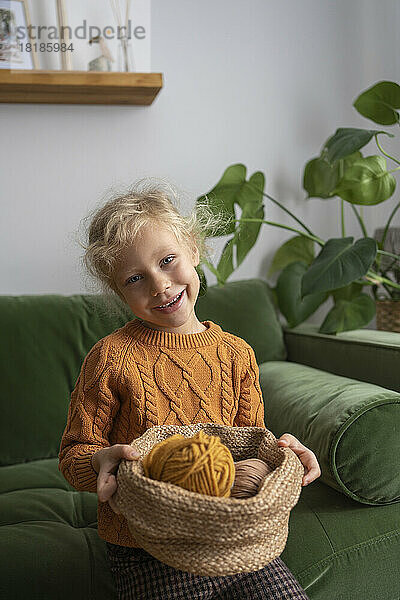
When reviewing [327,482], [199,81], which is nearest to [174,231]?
[327,482]

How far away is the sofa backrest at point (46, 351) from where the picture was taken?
1.68 meters

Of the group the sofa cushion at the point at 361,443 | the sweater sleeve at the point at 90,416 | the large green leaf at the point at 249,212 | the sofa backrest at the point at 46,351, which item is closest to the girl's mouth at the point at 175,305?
the sweater sleeve at the point at 90,416

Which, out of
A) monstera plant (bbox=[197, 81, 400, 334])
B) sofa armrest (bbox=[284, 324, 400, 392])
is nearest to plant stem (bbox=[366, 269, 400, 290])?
monstera plant (bbox=[197, 81, 400, 334])

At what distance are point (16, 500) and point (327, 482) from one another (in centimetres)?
65

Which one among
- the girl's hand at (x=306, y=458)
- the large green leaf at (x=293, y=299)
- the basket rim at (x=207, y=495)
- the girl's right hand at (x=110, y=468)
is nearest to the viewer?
the basket rim at (x=207, y=495)

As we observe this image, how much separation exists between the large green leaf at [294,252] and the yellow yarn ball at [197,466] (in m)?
1.43

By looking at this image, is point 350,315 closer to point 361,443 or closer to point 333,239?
point 333,239

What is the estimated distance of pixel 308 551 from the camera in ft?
3.68

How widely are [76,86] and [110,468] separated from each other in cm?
136

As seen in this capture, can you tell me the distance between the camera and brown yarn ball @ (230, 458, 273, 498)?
0.85 m

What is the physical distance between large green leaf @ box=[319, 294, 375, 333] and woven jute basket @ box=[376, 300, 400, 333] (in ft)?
0.20

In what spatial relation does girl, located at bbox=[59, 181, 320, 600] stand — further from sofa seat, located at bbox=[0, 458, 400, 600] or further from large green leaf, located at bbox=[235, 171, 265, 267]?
large green leaf, located at bbox=[235, 171, 265, 267]

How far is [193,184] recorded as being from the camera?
7.17ft

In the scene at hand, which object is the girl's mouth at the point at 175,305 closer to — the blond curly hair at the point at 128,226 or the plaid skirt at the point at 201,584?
the blond curly hair at the point at 128,226
